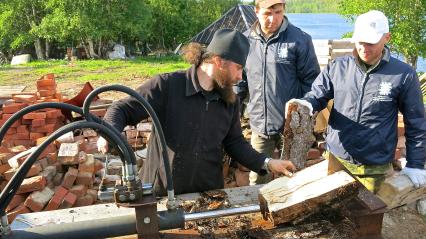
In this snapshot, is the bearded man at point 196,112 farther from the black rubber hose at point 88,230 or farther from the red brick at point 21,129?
the red brick at point 21,129

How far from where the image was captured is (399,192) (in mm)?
3066

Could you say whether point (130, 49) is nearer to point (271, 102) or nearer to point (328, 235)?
point (271, 102)

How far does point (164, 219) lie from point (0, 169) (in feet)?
11.4

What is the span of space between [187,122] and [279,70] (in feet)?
4.42

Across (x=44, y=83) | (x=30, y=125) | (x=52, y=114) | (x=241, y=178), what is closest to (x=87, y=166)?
(x=52, y=114)

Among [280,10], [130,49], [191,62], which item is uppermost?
[280,10]

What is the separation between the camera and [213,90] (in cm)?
274

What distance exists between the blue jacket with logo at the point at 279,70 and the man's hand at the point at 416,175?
3.64ft

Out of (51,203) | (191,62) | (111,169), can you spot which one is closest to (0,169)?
(51,203)

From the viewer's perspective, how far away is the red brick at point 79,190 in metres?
4.47

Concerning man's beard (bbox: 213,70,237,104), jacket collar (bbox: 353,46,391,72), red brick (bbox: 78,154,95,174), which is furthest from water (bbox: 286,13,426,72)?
man's beard (bbox: 213,70,237,104)

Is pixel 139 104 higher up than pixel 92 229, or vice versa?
pixel 139 104

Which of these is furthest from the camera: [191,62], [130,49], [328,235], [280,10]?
[130,49]

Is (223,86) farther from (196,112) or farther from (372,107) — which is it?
(372,107)
